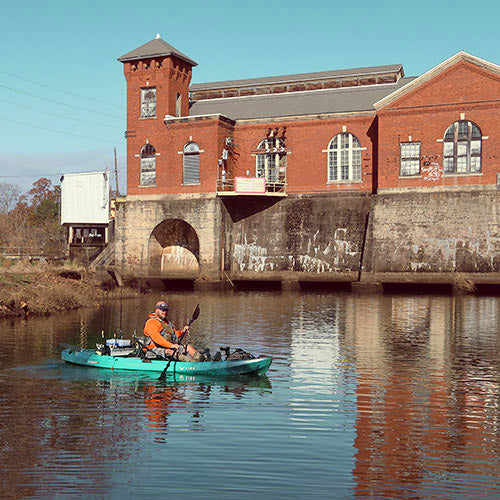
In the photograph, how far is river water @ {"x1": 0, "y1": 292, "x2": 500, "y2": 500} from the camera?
8.66m

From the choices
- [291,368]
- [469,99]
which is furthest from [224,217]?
[291,368]

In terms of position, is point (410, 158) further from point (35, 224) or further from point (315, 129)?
point (35, 224)

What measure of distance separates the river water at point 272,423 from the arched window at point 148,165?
27188 mm

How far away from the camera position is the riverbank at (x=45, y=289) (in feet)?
91.1

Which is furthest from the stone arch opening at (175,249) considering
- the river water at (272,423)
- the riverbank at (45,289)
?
the river water at (272,423)

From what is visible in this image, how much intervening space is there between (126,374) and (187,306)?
55.9 feet

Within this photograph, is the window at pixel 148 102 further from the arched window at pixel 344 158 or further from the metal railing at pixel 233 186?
the arched window at pixel 344 158

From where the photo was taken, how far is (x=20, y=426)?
37.3ft

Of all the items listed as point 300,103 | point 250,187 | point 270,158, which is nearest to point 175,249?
point 250,187

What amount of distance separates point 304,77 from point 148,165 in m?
13.0

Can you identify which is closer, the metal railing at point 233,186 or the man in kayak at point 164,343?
the man in kayak at point 164,343

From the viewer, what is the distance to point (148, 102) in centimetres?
4878

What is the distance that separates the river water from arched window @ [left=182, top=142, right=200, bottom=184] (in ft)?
84.3

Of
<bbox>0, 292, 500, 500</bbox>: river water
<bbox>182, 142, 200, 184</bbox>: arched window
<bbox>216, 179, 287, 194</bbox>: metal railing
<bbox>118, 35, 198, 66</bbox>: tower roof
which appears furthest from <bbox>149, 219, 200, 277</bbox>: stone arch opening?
<bbox>0, 292, 500, 500</bbox>: river water
